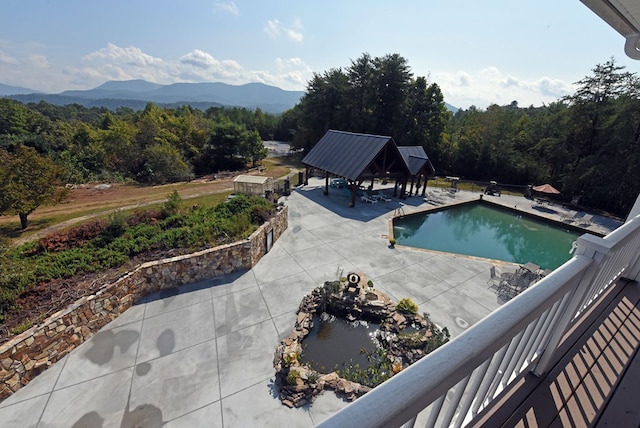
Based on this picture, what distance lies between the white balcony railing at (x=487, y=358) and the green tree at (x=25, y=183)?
638 inches

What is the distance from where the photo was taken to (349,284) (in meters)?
9.05

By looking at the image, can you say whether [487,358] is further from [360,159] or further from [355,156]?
[355,156]

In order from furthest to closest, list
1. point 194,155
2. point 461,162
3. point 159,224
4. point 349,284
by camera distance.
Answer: point 194,155
point 461,162
point 159,224
point 349,284

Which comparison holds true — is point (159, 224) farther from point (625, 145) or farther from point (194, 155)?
point (625, 145)

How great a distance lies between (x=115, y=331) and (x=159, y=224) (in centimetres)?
445

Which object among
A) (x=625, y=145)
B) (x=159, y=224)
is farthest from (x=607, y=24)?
(x=625, y=145)

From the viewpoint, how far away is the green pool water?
14.4m

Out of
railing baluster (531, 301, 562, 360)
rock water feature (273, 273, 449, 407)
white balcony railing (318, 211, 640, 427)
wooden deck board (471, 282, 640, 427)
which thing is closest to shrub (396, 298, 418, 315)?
rock water feature (273, 273, 449, 407)

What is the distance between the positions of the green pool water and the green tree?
1676 centimetres

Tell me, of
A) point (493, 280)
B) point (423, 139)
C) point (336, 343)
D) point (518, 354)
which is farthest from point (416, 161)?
point (518, 354)

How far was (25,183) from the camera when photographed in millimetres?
11688

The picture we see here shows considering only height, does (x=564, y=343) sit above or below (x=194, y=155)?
above

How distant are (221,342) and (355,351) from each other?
3.55 metres

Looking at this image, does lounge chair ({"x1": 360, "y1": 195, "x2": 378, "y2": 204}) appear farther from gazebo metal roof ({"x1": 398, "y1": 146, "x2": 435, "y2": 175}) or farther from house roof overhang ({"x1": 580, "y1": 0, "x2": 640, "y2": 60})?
house roof overhang ({"x1": 580, "y1": 0, "x2": 640, "y2": 60})
